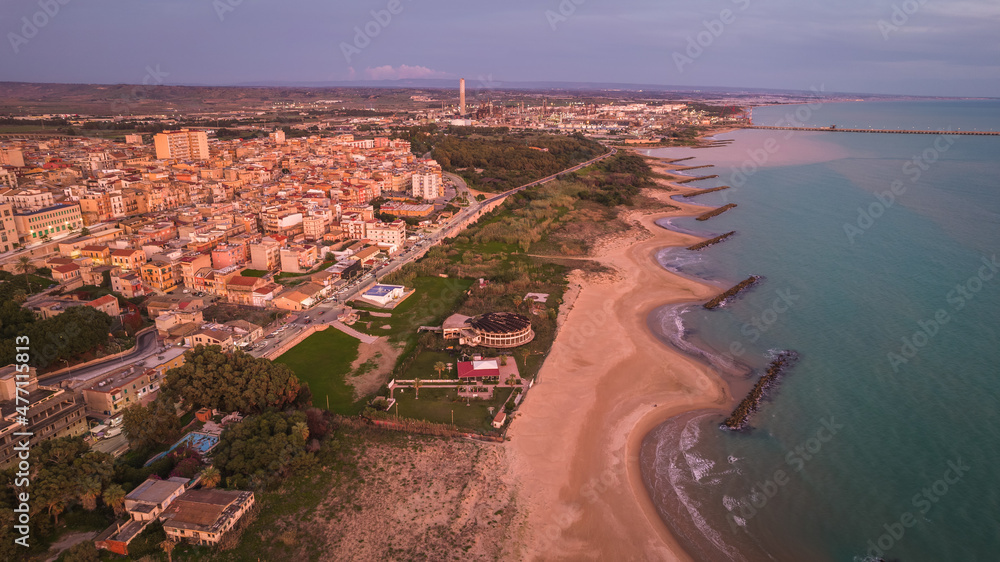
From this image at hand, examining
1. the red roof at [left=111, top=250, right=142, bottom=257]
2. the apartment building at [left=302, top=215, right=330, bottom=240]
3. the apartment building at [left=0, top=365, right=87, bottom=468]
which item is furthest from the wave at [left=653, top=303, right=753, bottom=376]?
the red roof at [left=111, top=250, right=142, bottom=257]

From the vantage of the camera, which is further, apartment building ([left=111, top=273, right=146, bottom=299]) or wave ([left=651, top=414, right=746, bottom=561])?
apartment building ([left=111, top=273, right=146, bottom=299])

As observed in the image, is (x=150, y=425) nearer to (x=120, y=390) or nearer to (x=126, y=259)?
(x=120, y=390)

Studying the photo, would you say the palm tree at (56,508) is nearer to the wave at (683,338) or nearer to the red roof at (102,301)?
the red roof at (102,301)

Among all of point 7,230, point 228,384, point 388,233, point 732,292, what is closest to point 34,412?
point 228,384

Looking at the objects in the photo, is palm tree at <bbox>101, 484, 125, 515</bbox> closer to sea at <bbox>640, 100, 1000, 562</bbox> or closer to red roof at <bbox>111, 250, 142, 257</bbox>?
sea at <bbox>640, 100, 1000, 562</bbox>

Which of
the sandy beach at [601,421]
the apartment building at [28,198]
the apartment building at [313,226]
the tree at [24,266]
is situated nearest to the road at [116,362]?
the tree at [24,266]

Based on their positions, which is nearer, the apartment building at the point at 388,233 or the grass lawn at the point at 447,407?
the grass lawn at the point at 447,407
